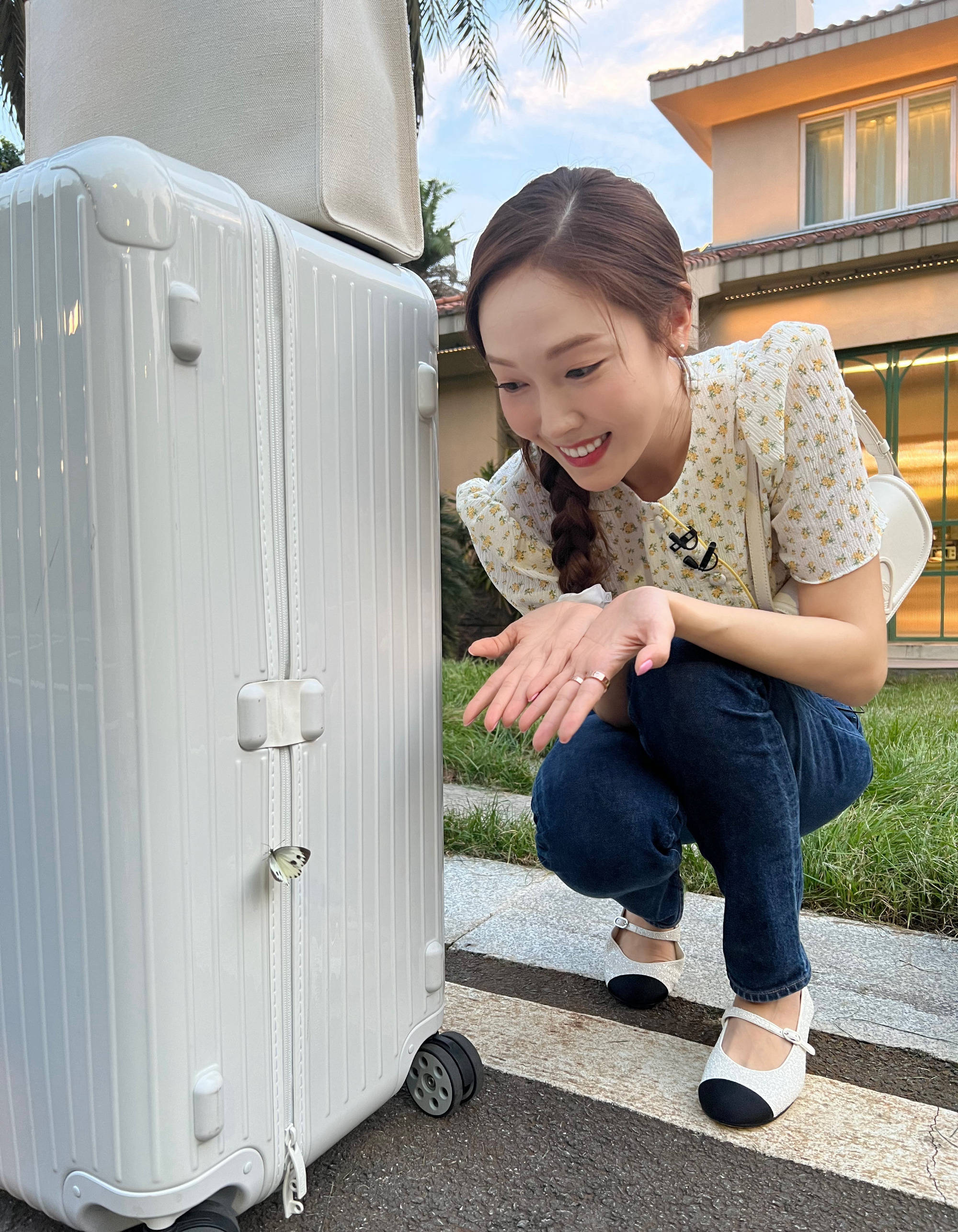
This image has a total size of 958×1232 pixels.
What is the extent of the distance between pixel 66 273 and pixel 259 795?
0.50 metres

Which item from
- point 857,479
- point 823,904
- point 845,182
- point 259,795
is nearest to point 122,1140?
point 259,795

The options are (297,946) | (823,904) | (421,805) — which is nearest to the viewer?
(297,946)

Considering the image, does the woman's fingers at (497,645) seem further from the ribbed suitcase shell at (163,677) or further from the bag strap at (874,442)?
the bag strap at (874,442)

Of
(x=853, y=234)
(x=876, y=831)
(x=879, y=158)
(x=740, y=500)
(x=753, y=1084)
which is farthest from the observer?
(x=879, y=158)

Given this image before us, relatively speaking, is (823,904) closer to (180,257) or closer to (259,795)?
(259,795)

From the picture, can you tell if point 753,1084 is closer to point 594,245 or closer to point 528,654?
point 528,654

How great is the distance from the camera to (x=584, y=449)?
1182mm

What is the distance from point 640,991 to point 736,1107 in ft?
1.10

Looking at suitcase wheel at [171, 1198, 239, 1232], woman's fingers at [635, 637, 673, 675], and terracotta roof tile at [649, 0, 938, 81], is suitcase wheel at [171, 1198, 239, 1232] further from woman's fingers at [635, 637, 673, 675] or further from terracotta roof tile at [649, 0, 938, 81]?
terracotta roof tile at [649, 0, 938, 81]

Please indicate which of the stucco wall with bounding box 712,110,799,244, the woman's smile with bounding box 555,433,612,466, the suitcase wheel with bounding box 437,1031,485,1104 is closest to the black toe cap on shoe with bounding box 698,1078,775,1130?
the suitcase wheel with bounding box 437,1031,485,1104

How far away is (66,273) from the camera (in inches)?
32.1

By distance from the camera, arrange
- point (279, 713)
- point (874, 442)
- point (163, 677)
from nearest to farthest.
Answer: point (163, 677)
point (279, 713)
point (874, 442)

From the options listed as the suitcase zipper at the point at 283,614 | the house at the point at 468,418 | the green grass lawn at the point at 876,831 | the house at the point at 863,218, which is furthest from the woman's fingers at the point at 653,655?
the house at the point at 468,418

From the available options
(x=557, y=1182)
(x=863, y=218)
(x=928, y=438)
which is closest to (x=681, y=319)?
(x=557, y=1182)
